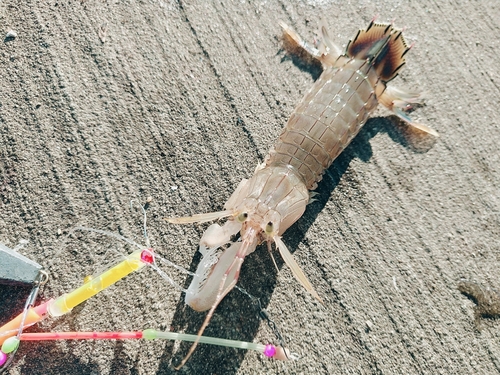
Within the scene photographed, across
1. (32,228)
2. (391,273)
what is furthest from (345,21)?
(32,228)

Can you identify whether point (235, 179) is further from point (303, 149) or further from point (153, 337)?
point (153, 337)

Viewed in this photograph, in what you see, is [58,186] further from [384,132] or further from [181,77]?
[384,132]

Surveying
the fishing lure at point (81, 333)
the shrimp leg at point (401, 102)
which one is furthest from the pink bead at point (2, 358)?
the shrimp leg at point (401, 102)

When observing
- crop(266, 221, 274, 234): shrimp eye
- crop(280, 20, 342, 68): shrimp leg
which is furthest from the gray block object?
crop(280, 20, 342, 68): shrimp leg

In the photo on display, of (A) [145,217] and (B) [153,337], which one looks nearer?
(B) [153,337]

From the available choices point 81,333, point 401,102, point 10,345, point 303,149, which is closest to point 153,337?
point 81,333

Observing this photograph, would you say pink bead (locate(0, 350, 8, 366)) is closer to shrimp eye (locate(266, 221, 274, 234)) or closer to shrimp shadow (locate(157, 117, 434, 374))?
shrimp shadow (locate(157, 117, 434, 374))
